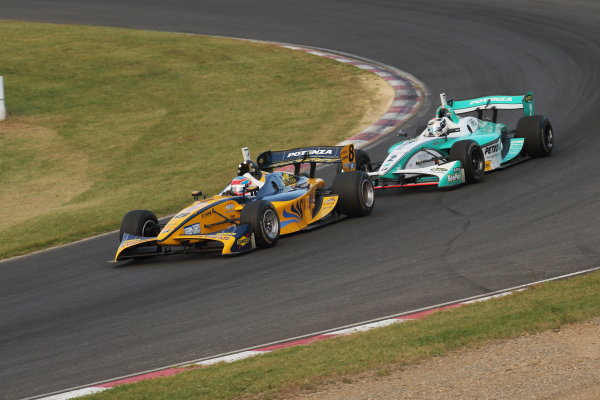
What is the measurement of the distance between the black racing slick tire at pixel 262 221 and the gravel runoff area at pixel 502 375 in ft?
20.1

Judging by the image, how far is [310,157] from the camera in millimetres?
16578

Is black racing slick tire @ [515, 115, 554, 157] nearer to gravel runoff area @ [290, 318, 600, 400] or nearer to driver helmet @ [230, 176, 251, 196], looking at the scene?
driver helmet @ [230, 176, 251, 196]

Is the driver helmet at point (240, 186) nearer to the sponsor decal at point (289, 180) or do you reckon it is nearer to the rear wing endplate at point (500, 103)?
the sponsor decal at point (289, 180)

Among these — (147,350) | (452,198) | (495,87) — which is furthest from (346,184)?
(495,87)

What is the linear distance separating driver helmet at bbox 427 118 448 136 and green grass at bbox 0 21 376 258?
14.6 ft

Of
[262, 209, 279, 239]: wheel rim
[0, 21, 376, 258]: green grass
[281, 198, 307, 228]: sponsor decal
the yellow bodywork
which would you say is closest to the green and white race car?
the yellow bodywork

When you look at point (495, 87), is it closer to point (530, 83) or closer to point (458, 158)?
point (530, 83)

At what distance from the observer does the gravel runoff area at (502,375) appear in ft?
24.3

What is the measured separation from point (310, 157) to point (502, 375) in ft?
30.1

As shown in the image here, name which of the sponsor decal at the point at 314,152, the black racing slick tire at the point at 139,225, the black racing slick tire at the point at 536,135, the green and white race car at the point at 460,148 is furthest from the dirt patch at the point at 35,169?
the black racing slick tire at the point at 536,135

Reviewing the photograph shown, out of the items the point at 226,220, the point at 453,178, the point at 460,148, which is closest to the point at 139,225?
the point at 226,220

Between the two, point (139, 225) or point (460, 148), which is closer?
point (139, 225)

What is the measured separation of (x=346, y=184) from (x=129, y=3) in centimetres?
2293

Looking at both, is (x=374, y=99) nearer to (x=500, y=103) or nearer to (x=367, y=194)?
(x=500, y=103)
